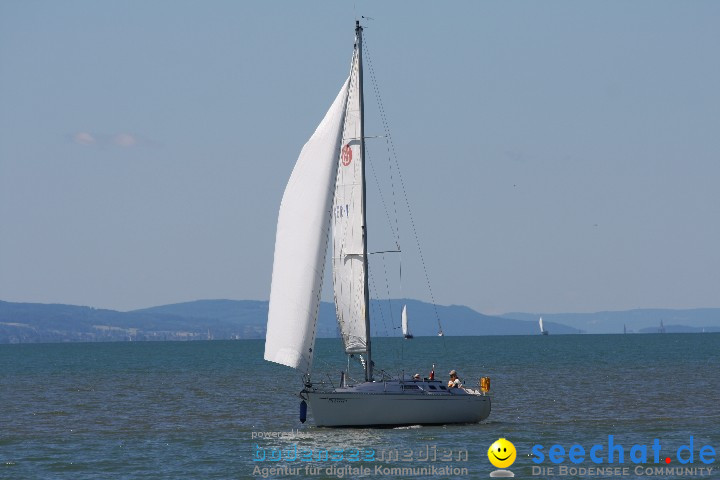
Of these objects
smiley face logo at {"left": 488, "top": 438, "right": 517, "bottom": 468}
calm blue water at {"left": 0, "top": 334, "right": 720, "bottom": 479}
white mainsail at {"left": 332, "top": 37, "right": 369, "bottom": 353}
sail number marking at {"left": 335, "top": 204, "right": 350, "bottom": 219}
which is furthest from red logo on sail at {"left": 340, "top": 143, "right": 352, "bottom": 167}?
smiley face logo at {"left": 488, "top": 438, "right": 517, "bottom": 468}

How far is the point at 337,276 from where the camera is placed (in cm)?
4944

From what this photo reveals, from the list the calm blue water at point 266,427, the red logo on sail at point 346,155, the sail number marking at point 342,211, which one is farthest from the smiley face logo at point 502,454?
the red logo on sail at point 346,155

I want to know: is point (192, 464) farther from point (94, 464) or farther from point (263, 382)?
point (263, 382)

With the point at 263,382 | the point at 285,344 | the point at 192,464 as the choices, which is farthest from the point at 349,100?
the point at 263,382

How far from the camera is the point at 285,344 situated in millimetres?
48281

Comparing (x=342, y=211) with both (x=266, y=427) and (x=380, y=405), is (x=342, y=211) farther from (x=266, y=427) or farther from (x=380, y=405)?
(x=266, y=427)

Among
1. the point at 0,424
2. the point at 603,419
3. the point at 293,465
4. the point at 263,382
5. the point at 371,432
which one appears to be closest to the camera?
the point at 293,465

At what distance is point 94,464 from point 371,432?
10.7 metres

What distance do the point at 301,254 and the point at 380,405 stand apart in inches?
260

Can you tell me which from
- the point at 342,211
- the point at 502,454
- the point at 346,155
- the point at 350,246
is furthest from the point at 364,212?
the point at 502,454

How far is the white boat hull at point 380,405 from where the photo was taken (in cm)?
4812

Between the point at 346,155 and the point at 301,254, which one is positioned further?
the point at 346,155

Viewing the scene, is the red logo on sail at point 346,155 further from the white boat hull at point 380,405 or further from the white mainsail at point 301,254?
the white boat hull at point 380,405

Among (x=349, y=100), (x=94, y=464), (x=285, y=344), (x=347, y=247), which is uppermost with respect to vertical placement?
(x=349, y=100)
